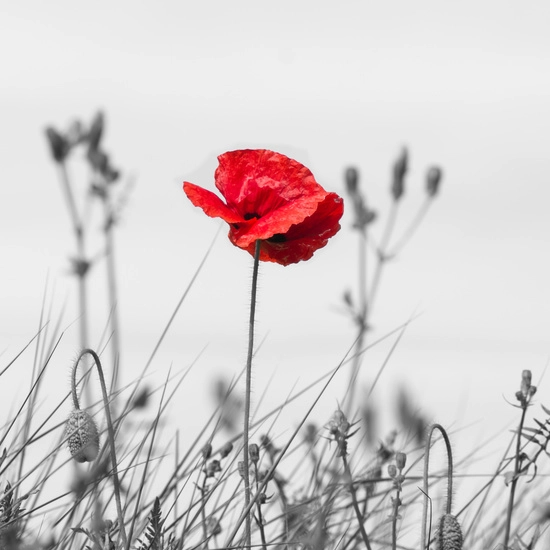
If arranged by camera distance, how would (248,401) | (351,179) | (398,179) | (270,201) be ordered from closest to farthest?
(248,401) → (270,201) → (398,179) → (351,179)

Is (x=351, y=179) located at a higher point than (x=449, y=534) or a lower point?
higher

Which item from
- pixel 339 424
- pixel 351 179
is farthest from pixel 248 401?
pixel 351 179

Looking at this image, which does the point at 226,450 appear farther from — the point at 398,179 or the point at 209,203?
the point at 398,179

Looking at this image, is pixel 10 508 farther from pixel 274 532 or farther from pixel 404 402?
pixel 404 402

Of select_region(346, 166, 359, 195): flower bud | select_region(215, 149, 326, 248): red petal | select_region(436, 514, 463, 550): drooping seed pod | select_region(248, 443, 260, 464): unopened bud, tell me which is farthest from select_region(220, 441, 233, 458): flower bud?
select_region(346, 166, 359, 195): flower bud

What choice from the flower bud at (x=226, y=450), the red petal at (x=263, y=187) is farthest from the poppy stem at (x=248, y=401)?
the flower bud at (x=226, y=450)

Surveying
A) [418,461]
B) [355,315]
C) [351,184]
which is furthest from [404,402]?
[351,184]
